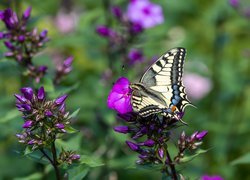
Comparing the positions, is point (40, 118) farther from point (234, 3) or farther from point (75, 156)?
point (234, 3)

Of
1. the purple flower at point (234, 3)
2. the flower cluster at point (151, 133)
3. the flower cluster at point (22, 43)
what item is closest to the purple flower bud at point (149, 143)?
the flower cluster at point (151, 133)

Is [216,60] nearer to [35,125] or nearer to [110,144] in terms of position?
[110,144]

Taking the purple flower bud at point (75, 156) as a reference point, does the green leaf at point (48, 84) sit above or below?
above

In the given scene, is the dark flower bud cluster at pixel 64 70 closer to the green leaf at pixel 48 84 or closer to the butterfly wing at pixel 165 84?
the green leaf at pixel 48 84

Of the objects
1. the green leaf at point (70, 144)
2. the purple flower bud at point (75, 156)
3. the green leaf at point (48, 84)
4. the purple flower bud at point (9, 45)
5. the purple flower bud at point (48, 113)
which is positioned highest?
the purple flower bud at point (9, 45)

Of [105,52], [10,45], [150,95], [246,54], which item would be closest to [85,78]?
[105,52]

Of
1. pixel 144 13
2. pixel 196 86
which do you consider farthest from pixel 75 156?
pixel 196 86

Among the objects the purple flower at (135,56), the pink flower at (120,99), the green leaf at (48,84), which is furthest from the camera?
the purple flower at (135,56)
